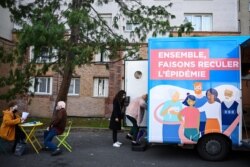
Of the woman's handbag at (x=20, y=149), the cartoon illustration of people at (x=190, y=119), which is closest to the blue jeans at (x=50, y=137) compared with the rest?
the woman's handbag at (x=20, y=149)

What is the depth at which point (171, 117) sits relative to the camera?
9367 millimetres

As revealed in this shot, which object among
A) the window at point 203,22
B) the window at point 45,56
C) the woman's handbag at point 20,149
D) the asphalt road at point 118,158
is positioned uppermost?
the window at point 203,22

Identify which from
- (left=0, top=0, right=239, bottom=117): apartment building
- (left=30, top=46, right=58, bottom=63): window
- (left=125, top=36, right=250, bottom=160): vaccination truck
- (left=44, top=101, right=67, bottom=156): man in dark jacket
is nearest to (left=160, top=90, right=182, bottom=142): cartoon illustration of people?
(left=125, top=36, right=250, bottom=160): vaccination truck

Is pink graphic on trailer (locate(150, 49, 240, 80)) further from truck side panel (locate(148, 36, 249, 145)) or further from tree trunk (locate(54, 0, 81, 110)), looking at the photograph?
tree trunk (locate(54, 0, 81, 110))

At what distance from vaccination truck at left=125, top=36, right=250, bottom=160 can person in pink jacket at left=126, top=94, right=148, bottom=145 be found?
1580 mm

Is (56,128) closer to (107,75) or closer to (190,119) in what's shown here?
(190,119)

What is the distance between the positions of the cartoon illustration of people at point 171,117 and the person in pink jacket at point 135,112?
162cm

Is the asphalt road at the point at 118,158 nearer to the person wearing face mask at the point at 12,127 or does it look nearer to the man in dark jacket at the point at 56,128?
the man in dark jacket at the point at 56,128

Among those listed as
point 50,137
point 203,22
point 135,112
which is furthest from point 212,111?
point 203,22

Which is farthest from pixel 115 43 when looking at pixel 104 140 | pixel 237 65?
pixel 237 65

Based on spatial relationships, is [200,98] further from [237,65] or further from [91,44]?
[91,44]

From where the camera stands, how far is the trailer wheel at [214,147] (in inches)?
370

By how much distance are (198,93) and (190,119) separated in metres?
0.65

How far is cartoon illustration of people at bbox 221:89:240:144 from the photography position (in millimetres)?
9180
